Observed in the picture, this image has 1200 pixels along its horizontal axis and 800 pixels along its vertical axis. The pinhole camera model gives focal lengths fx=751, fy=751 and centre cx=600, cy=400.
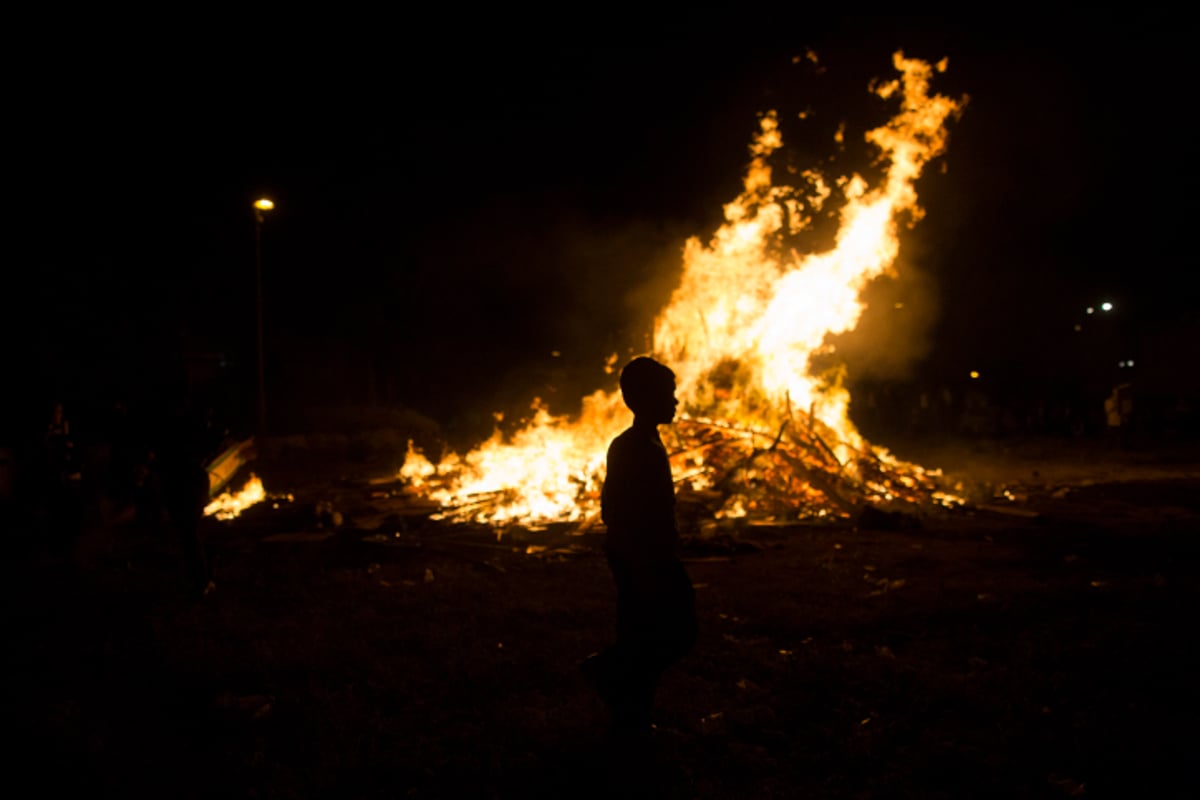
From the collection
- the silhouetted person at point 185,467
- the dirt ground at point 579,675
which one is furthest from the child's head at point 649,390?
the silhouetted person at point 185,467

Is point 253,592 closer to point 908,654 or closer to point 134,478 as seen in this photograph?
point 134,478

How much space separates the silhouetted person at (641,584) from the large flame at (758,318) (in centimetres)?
817

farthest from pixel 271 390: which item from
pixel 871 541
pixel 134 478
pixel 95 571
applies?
pixel 871 541

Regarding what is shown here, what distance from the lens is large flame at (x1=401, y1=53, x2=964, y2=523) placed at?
13477mm

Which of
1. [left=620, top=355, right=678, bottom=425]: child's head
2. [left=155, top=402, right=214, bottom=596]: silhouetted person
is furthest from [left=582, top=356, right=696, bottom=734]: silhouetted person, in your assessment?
[left=155, top=402, right=214, bottom=596]: silhouetted person

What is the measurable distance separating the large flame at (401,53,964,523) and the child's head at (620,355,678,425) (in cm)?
823

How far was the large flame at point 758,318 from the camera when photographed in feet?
44.2

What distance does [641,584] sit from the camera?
390cm

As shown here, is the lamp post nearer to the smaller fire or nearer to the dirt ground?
the smaller fire

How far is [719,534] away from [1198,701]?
6.19m

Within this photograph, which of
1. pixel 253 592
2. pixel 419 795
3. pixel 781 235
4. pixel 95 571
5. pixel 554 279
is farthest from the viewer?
pixel 554 279

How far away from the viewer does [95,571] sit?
8.70 m

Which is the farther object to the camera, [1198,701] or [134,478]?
[134,478]

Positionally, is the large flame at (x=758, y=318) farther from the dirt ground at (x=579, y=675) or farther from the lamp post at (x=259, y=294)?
the lamp post at (x=259, y=294)
